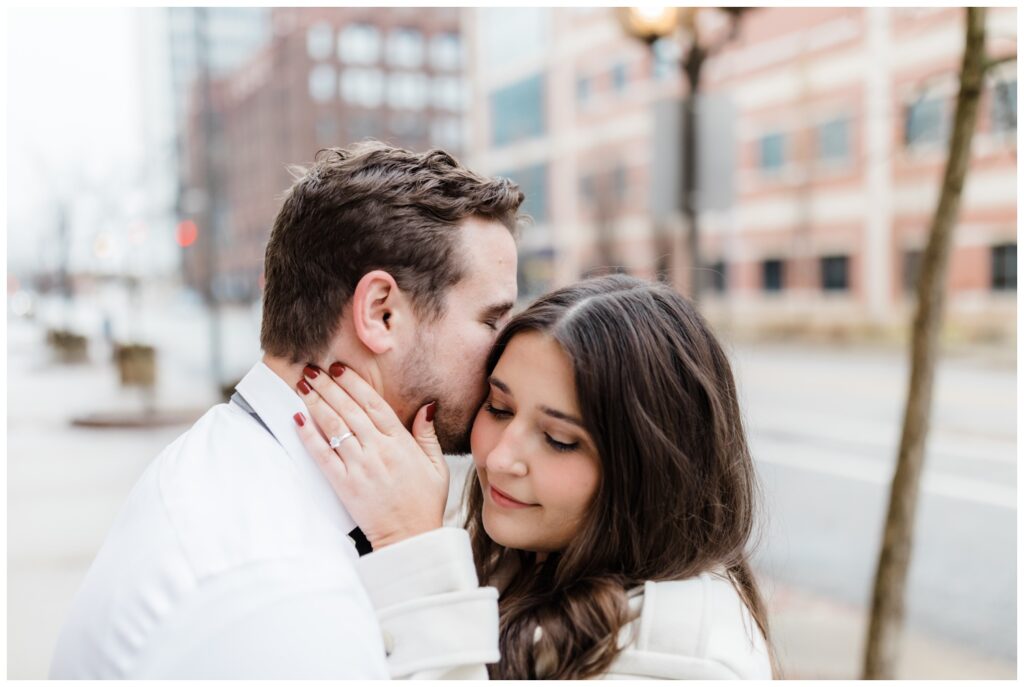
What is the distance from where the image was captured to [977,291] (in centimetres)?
2483

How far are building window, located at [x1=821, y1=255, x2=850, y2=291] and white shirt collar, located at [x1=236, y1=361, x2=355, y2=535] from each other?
28.8m

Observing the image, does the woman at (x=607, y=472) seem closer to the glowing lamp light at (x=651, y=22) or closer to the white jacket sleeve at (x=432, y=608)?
the white jacket sleeve at (x=432, y=608)

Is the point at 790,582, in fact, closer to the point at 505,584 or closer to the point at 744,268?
the point at 505,584

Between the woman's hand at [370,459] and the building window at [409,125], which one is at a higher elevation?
the building window at [409,125]

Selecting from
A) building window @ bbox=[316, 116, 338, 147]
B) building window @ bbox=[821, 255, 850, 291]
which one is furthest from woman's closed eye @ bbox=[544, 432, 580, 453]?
building window @ bbox=[316, 116, 338, 147]

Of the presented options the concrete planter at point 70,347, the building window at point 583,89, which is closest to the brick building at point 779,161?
the building window at point 583,89

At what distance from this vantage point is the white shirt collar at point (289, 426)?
181 cm

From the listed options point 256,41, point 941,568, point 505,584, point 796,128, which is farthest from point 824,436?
point 256,41

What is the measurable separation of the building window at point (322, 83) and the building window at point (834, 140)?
38.0 meters

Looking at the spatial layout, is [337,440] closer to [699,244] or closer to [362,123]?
[699,244]

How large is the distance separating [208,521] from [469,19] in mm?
41396

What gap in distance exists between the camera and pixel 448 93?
61781mm

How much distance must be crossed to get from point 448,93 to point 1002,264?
43.0m

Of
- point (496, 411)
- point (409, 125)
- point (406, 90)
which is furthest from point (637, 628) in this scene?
point (409, 125)
